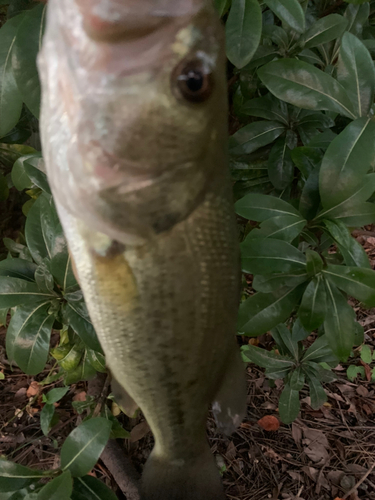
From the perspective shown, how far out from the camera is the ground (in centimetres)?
176

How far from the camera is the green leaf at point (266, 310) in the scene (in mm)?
993

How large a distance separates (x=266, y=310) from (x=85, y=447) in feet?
1.99

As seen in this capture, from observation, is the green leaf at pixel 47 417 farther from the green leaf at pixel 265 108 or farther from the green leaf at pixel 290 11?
the green leaf at pixel 290 11

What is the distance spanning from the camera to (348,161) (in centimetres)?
85

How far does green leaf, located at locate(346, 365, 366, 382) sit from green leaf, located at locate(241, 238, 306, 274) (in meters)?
1.46

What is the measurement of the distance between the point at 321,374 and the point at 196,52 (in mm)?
Answer: 1544

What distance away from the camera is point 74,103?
16.7 inches

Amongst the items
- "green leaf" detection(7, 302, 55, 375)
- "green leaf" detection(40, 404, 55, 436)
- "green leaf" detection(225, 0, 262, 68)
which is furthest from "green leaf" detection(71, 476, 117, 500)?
"green leaf" detection(225, 0, 262, 68)

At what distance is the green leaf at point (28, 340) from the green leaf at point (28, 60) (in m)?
0.57

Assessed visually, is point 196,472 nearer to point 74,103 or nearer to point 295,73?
point 74,103

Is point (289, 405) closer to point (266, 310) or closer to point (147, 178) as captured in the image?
point (266, 310)

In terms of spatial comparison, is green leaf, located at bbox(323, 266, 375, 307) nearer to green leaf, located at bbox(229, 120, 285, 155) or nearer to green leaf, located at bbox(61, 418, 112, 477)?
green leaf, located at bbox(229, 120, 285, 155)

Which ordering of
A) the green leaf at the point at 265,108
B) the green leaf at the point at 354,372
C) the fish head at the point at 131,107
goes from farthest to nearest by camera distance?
the green leaf at the point at 354,372 < the green leaf at the point at 265,108 < the fish head at the point at 131,107

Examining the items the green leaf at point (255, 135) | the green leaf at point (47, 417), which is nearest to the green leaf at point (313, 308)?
the green leaf at point (255, 135)
